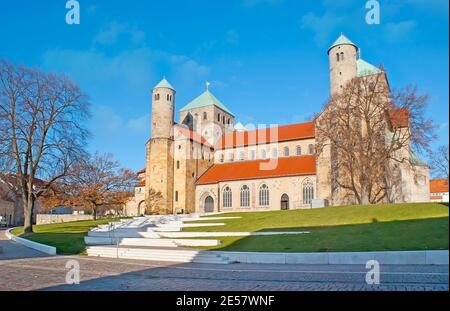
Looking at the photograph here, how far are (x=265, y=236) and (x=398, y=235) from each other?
7.88 meters

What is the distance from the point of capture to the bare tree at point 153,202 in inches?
2274

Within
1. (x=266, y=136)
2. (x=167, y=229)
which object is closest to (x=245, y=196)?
(x=266, y=136)

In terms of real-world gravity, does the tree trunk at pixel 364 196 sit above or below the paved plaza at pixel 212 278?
above

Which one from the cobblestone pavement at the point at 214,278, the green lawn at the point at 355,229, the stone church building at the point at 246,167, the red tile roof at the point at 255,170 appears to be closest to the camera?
the cobblestone pavement at the point at 214,278

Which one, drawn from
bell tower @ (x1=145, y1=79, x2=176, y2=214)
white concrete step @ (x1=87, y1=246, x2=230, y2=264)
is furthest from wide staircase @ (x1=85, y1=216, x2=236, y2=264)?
bell tower @ (x1=145, y1=79, x2=176, y2=214)

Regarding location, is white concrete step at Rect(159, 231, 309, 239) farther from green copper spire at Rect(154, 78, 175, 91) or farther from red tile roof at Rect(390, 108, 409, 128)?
green copper spire at Rect(154, 78, 175, 91)

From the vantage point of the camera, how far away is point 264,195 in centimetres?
5381

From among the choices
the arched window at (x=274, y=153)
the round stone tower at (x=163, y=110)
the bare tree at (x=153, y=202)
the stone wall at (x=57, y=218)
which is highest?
→ the round stone tower at (x=163, y=110)

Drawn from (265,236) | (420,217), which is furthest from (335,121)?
(265,236)

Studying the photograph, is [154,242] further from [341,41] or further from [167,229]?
[341,41]

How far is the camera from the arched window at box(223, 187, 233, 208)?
5656 cm

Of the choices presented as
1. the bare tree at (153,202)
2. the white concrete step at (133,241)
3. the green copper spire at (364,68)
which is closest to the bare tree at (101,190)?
the bare tree at (153,202)

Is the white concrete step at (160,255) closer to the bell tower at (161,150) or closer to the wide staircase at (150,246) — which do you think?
the wide staircase at (150,246)
